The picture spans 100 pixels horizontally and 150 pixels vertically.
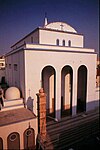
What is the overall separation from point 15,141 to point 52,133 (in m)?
2.83

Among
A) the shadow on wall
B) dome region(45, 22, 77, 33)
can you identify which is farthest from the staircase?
dome region(45, 22, 77, 33)

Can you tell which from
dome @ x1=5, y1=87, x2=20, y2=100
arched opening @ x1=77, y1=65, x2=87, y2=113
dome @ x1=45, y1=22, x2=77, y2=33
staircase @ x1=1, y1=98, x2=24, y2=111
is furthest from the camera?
dome @ x1=45, y1=22, x2=77, y2=33

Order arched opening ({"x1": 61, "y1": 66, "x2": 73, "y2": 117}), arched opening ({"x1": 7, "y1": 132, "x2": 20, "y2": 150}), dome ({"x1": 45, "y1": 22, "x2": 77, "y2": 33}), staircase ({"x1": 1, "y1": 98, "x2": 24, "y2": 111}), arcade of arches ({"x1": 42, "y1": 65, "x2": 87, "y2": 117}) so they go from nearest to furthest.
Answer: arched opening ({"x1": 7, "y1": 132, "x2": 20, "y2": 150}) → staircase ({"x1": 1, "y1": 98, "x2": 24, "y2": 111}) → arcade of arches ({"x1": 42, "y1": 65, "x2": 87, "y2": 117}) → arched opening ({"x1": 61, "y1": 66, "x2": 73, "y2": 117}) → dome ({"x1": 45, "y1": 22, "x2": 77, "y2": 33})

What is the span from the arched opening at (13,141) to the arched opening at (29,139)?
0.51m

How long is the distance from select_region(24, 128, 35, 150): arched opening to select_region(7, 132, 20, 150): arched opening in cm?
Result: 51

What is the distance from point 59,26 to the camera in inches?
635

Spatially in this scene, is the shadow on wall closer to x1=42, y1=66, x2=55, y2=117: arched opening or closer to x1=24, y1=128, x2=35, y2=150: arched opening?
A: x1=24, y1=128, x2=35, y2=150: arched opening

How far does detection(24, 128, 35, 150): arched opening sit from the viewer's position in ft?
28.1

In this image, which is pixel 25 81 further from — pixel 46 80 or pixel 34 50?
pixel 46 80

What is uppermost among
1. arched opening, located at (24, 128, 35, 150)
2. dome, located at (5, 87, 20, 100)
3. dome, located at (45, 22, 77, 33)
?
dome, located at (45, 22, 77, 33)

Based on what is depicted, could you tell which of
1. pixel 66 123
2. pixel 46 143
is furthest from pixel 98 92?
pixel 46 143

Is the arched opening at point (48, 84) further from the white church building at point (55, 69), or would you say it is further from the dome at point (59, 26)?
the dome at point (59, 26)

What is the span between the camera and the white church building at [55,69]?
34.2 feet

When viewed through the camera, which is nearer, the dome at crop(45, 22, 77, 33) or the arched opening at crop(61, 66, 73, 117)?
the arched opening at crop(61, 66, 73, 117)
